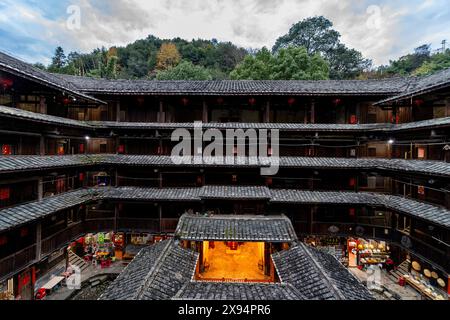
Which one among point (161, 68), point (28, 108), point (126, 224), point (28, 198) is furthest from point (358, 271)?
point (161, 68)

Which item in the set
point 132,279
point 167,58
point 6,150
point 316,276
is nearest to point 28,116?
point 6,150

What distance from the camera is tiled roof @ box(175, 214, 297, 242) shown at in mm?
17438

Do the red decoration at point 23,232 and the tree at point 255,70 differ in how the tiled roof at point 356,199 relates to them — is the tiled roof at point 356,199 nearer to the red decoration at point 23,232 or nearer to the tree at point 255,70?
the red decoration at point 23,232

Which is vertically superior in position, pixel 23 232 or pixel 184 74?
pixel 184 74

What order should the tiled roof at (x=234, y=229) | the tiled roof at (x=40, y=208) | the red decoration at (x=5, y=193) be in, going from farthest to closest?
the tiled roof at (x=234, y=229), the red decoration at (x=5, y=193), the tiled roof at (x=40, y=208)

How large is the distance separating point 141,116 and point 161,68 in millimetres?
42477

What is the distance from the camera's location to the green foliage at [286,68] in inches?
1423

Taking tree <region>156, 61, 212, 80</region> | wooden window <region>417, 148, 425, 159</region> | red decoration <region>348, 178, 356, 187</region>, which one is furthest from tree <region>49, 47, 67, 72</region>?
wooden window <region>417, 148, 425, 159</region>

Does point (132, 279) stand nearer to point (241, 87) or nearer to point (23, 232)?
point (23, 232)

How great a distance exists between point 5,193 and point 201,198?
12.9m

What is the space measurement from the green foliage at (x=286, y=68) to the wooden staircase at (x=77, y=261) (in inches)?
1241

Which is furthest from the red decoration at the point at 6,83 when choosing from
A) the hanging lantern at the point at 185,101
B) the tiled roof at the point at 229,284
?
the tiled roof at the point at 229,284

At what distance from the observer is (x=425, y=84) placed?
20.8 metres

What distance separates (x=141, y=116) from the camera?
24.9 metres
